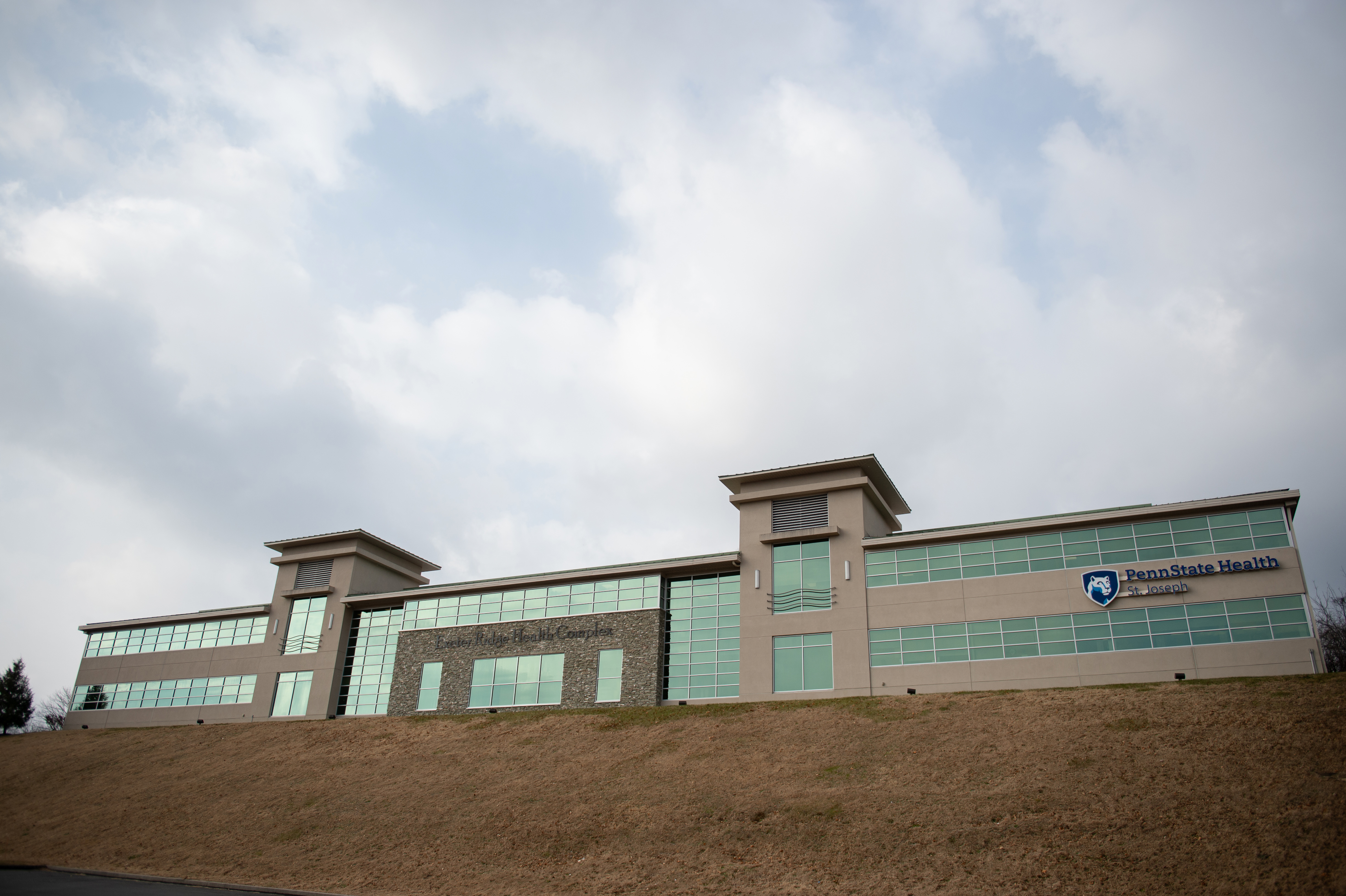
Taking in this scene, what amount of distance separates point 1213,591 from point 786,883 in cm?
2015

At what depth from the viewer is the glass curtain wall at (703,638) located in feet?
121

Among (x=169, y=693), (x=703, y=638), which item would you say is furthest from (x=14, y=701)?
(x=703, y=638)

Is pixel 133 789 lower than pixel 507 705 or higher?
lower

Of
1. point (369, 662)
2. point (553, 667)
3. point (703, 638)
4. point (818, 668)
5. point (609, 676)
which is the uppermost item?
point (369, 662)

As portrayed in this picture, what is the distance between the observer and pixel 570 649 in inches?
1548

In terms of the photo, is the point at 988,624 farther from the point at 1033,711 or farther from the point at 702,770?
the point at 702,770

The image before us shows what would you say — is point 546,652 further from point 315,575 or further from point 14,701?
point 14,701

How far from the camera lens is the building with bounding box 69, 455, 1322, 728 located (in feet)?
98.9

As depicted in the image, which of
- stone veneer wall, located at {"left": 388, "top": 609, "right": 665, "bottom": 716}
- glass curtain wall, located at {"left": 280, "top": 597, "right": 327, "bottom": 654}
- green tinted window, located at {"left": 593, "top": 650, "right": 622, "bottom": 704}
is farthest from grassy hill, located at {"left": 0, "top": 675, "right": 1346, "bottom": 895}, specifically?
glass curtain wall, located at {"left": 280, "top": 597, "right": 327, "bottom": 654}

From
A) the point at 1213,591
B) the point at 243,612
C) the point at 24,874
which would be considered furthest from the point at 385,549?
the point at 1213,591

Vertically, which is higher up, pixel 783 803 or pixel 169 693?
pixel 169 693

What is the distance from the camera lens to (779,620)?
119ft

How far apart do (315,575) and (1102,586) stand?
38787 mm

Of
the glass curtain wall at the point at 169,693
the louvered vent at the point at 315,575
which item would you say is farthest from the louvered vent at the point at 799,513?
the glass curtain wall at the point at 169,693
